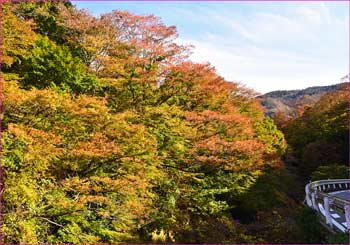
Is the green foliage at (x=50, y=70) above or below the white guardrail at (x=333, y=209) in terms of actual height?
above

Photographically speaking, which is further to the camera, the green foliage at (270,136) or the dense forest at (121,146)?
the green foliage at (270,136)

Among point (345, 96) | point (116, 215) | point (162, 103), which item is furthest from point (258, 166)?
point (345, 96)

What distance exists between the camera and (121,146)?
1005 cm

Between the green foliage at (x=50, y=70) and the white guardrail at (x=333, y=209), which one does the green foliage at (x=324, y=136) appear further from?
the green foliage at (x=50, y=70)

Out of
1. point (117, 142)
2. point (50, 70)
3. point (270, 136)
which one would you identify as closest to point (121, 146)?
point (117, 142)

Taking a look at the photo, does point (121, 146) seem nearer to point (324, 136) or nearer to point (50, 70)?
point (50, 70)

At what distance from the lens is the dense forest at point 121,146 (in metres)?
8.27

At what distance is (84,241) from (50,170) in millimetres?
2068

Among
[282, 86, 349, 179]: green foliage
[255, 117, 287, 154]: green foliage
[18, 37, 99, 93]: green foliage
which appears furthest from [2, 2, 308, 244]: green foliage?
[282, 86, 349, 179]: green foliage

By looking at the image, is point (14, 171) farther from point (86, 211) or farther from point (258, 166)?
point (258, 166)

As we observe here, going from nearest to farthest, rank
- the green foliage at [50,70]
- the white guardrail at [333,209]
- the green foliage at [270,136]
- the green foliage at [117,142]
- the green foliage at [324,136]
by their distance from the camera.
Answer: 1. the white guardrail at [333,209]
2. the green foliage at [117,142]
3. the green foliage at [50,70]
4. the green foliage at [270,136]
5. the green foliage at [324,136]

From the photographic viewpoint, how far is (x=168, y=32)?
14.6m

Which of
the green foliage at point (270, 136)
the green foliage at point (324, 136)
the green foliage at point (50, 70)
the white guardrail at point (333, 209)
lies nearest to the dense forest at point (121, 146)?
the green foliage at point (50, 70)

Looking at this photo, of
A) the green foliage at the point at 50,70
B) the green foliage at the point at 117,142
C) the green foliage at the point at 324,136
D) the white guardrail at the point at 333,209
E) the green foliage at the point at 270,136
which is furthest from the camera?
the green foliage at the point at 324,136
